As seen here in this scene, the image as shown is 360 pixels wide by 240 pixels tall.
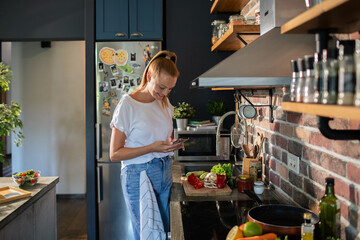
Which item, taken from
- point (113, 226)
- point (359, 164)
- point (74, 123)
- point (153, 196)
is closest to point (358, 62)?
point (359, 164)

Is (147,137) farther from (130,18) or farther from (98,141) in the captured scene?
(130,18)

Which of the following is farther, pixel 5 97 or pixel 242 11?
pixel 5 97

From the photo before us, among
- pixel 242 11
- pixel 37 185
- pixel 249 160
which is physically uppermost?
pixel 242 11

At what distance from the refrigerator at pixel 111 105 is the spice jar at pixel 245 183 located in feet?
5.46

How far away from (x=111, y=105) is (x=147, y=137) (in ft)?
4.82

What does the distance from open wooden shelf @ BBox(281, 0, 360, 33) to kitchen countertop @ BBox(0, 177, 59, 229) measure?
1.92 m

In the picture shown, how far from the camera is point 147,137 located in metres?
2.21

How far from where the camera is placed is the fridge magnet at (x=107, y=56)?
3564 mm

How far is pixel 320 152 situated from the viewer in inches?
60.0

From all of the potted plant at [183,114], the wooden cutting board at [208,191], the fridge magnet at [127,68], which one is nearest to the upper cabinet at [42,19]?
the fridge magnet at [127,68]

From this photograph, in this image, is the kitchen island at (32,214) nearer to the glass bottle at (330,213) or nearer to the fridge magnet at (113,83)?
the fridge magnet at (113,83)

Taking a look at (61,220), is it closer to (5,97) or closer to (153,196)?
(153,196)

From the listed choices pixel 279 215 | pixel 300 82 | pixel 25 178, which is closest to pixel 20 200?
pixel 25 178

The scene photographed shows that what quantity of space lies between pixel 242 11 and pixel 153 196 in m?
2.01
